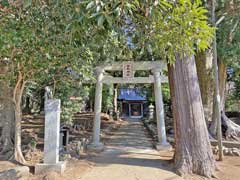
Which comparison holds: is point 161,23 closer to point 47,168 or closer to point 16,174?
point 47,168

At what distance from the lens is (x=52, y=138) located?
18.3ft

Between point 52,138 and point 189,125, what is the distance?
2892 millimetres

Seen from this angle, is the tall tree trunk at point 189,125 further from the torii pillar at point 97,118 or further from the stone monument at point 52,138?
the torii pillar at point 97,118

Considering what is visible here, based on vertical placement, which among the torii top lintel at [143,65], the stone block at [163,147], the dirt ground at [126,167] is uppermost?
the torii top lintel at [143,65]

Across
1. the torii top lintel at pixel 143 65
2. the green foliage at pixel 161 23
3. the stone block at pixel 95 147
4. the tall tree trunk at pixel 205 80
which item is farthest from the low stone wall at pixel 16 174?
the tall tree trunk at pixel 205 80

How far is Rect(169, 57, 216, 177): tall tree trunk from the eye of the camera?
5.59 meters

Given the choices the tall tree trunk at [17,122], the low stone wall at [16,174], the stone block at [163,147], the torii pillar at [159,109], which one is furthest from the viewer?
the torii pillar at [159,109]

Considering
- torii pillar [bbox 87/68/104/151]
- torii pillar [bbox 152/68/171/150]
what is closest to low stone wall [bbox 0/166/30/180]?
torii pillar [bbox 87/68/104/151]

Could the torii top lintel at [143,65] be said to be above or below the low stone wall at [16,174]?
above

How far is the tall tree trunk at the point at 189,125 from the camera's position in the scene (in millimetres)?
5586

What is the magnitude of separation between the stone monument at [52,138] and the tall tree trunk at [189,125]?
8.29ft

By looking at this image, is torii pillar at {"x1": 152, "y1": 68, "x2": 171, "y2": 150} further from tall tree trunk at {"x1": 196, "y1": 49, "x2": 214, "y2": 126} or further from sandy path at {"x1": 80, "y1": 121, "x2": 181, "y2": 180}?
tall tree trunk at {"x1": 196, "y1": 49, "x2": 214, "y2": 126}

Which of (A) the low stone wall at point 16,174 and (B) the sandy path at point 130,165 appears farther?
(B) the sandy path at point 130,165

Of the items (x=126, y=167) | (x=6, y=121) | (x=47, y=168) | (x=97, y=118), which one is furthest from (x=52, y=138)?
(x=97, y=118)
